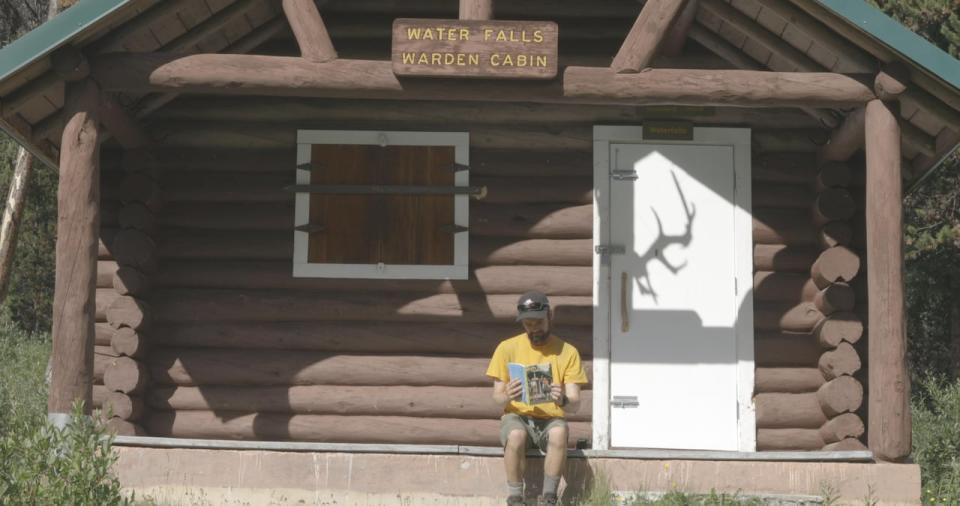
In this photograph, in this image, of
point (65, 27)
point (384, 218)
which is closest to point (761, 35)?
point (384, 218)

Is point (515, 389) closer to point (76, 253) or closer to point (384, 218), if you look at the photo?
point (384, 218)

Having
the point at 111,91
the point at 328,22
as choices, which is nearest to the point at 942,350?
the point at 328,22

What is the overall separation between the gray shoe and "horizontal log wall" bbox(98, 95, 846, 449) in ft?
6.60

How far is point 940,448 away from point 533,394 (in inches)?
163

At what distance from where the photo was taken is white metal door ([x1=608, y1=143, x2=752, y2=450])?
995 centimetres

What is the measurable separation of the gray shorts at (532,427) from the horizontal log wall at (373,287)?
5.45 feet

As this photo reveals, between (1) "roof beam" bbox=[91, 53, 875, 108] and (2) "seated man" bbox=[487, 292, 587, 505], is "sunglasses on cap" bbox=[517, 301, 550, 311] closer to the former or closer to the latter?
(2) "seated man" bbox=[487, 292, 587, 505]

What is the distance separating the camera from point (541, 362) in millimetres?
8477

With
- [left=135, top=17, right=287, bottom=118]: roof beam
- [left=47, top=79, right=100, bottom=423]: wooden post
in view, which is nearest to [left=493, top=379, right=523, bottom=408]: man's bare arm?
[left=47, top=79, right=100, bottom=423]: wooden post

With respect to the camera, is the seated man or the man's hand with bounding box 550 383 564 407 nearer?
the seated man

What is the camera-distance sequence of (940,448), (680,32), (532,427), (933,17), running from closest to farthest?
(532,427) → (680,32) → (940,448) → (933,17)

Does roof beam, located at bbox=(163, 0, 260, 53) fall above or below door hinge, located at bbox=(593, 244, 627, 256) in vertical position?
above

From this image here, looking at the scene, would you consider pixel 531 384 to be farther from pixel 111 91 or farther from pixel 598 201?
pixel 111 91

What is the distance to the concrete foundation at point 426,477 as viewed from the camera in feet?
27.7
